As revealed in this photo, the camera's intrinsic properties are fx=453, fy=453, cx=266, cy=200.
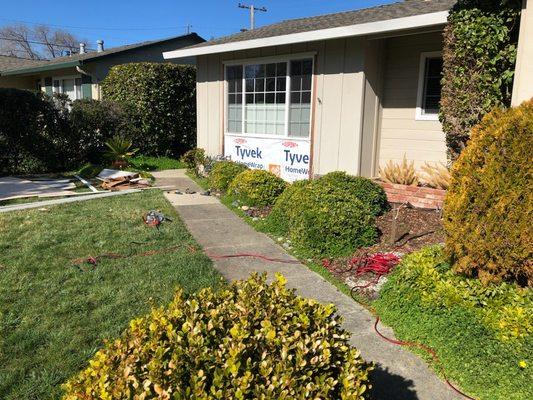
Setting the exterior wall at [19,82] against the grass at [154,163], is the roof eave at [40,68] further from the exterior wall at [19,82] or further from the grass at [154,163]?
the grass at [154,163]

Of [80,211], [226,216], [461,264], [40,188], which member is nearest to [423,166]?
[226,216]

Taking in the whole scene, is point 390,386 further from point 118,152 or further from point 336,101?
point 118,152

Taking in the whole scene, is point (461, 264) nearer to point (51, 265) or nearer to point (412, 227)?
point (412, 227)

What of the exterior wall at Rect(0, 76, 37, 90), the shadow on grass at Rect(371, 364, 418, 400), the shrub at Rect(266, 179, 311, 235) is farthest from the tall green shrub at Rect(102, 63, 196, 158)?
the shadow on grass at Rect(371, 364, 418, 400)

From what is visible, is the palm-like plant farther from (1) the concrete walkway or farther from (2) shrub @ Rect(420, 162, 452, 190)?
(2) shrub @ Rect(420, 162, 452, 190)

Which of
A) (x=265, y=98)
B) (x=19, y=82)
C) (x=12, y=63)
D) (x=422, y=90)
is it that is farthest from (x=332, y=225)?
(x=12, y=63)

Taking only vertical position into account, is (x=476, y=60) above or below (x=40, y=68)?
below

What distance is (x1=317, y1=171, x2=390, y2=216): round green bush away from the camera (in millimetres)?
6438

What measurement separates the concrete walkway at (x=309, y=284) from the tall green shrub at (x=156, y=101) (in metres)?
6.03

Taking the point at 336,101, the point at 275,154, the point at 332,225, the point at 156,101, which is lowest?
the point at 332,225

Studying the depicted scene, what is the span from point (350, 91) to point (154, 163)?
7506mm

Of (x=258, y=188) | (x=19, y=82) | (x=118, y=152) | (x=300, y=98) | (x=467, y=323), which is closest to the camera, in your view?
(x=467, y=323)

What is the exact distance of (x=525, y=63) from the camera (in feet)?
14.8

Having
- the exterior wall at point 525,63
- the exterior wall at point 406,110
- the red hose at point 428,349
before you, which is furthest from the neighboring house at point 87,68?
the red hose at point 428,349
